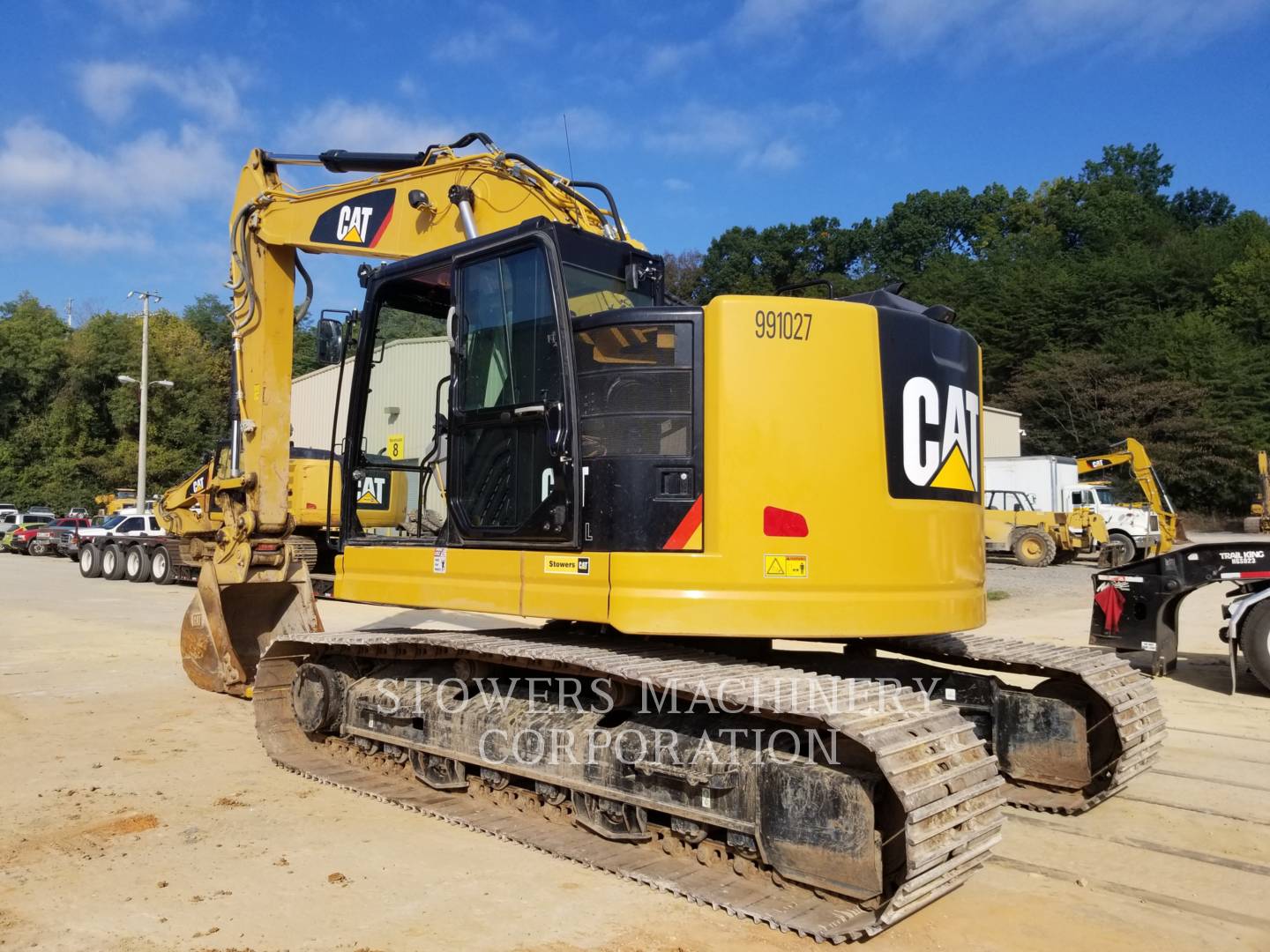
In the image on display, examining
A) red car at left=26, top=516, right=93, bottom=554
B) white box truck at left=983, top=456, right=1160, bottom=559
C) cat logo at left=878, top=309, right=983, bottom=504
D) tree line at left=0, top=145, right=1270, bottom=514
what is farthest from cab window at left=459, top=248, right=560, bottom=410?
tree line at left=0, top=145, right=1270, bottom=514

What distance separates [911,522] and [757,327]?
3.85ft

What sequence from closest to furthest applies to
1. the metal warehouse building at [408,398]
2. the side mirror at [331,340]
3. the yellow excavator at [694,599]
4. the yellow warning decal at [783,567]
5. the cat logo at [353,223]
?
the yellow excavator at [694,599]
the yellow warning decal at [783,567]
the metal warehouse building at [408,398]
the side mirror at [331,340]
the cat logo at [353,223]

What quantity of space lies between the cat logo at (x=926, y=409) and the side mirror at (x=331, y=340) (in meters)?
3.38

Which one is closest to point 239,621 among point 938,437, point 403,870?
point 403,870

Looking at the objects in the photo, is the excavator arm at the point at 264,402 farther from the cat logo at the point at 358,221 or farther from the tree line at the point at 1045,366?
the tree line at the point at 1045,366

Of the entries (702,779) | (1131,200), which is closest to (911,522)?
(702,779)

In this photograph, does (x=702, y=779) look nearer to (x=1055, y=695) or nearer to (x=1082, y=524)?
(x=1055, y=695)

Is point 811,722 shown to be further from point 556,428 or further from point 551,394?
point 551,394

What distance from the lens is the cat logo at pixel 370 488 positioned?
6.39 metres

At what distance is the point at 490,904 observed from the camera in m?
4.29

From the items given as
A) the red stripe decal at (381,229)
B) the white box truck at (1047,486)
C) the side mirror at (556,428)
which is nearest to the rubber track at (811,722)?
the side mirror at (556,428)

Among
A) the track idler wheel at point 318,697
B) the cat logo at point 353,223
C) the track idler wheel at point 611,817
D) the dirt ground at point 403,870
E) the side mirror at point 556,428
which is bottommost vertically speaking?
the dirt ground at point 403,870

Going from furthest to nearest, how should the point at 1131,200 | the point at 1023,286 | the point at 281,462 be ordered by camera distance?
the point at 1131,200 < the point at 1023,286 < the point at 281,462

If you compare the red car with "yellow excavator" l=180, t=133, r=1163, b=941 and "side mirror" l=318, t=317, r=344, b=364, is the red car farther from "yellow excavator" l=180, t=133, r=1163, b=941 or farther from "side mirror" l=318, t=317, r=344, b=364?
"yellow excavator" l=180, t=133, r=1163, b=941
